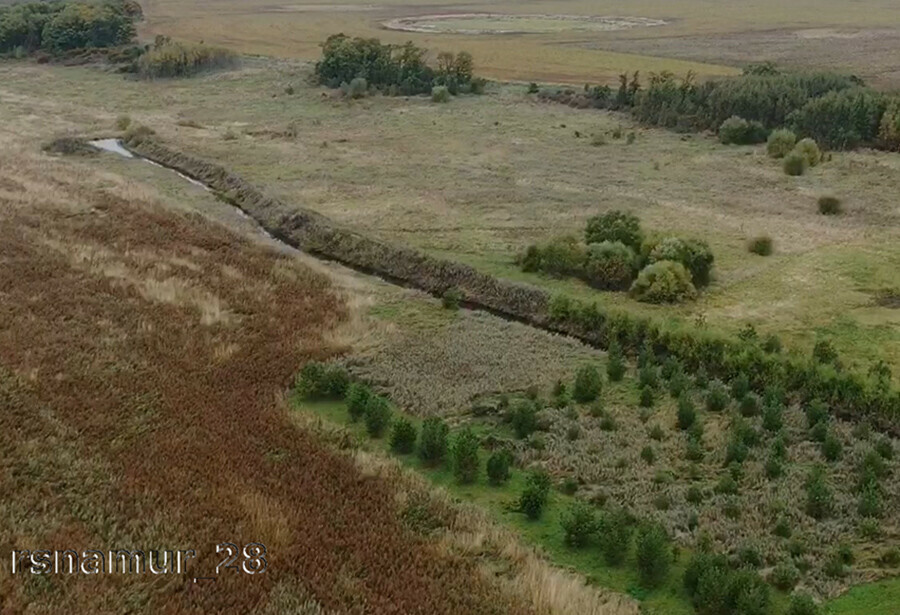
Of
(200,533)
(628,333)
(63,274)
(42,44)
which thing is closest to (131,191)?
(63,274)

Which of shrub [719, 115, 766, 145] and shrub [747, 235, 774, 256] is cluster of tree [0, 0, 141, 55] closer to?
shrub [719, 115, 766, 145]

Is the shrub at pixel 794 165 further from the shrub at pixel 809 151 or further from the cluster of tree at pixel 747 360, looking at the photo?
the cluster of tree at pixel 747 360

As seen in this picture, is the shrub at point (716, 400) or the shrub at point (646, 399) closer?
the shrub at point (716, 400)

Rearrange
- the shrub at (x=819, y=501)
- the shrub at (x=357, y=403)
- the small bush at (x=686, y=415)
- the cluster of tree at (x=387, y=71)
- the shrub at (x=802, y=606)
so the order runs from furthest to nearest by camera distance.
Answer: the cluster of tree at (x=387, y=71) < the shrub at (x=357, y=403) < the small bush at (x=686, y=415) < the shrub at (x=819, y=501) < the shrub at (x=802, y=606)

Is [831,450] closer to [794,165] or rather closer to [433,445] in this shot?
[433,445]

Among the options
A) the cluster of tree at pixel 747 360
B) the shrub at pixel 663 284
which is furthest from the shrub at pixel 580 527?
the shrub at pixel 663 284

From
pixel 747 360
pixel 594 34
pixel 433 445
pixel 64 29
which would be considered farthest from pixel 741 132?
pixel 64 29

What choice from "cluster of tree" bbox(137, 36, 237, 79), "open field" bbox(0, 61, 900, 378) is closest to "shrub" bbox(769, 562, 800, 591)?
"open field" bbox(0, 61, 900, 378)
